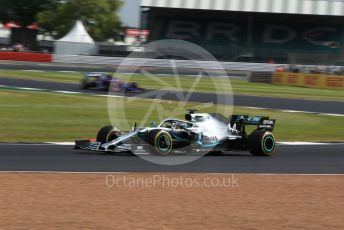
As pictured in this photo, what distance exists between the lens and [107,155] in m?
12.7

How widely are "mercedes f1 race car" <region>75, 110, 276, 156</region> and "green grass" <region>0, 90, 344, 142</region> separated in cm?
296

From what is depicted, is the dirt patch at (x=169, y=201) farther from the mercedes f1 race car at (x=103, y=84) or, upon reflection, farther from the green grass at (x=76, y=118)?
the mercedes f1 race car at (x=103, y=84)

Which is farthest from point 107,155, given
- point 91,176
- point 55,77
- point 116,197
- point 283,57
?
point 283,57

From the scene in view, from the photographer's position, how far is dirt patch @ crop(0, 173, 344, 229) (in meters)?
7.39

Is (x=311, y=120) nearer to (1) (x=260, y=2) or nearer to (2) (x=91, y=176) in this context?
(2) (x=91, y=176)

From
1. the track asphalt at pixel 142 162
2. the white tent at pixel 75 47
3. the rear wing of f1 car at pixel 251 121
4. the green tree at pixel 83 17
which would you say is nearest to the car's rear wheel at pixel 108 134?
the track asphalt at pixel 142 162

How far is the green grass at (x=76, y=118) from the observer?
16.4 metres

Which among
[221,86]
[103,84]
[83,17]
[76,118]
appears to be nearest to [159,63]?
[221,86]

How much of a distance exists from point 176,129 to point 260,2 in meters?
49.7

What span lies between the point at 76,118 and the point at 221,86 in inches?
739

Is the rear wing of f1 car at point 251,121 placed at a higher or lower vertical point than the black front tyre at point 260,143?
higher

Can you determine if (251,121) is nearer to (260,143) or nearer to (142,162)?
(260,143)

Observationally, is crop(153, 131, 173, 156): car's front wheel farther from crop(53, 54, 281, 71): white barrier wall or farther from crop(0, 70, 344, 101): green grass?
crop(53, 54, 281, 71): white barrier wall

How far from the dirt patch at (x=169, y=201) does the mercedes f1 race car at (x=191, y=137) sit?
1.65m
